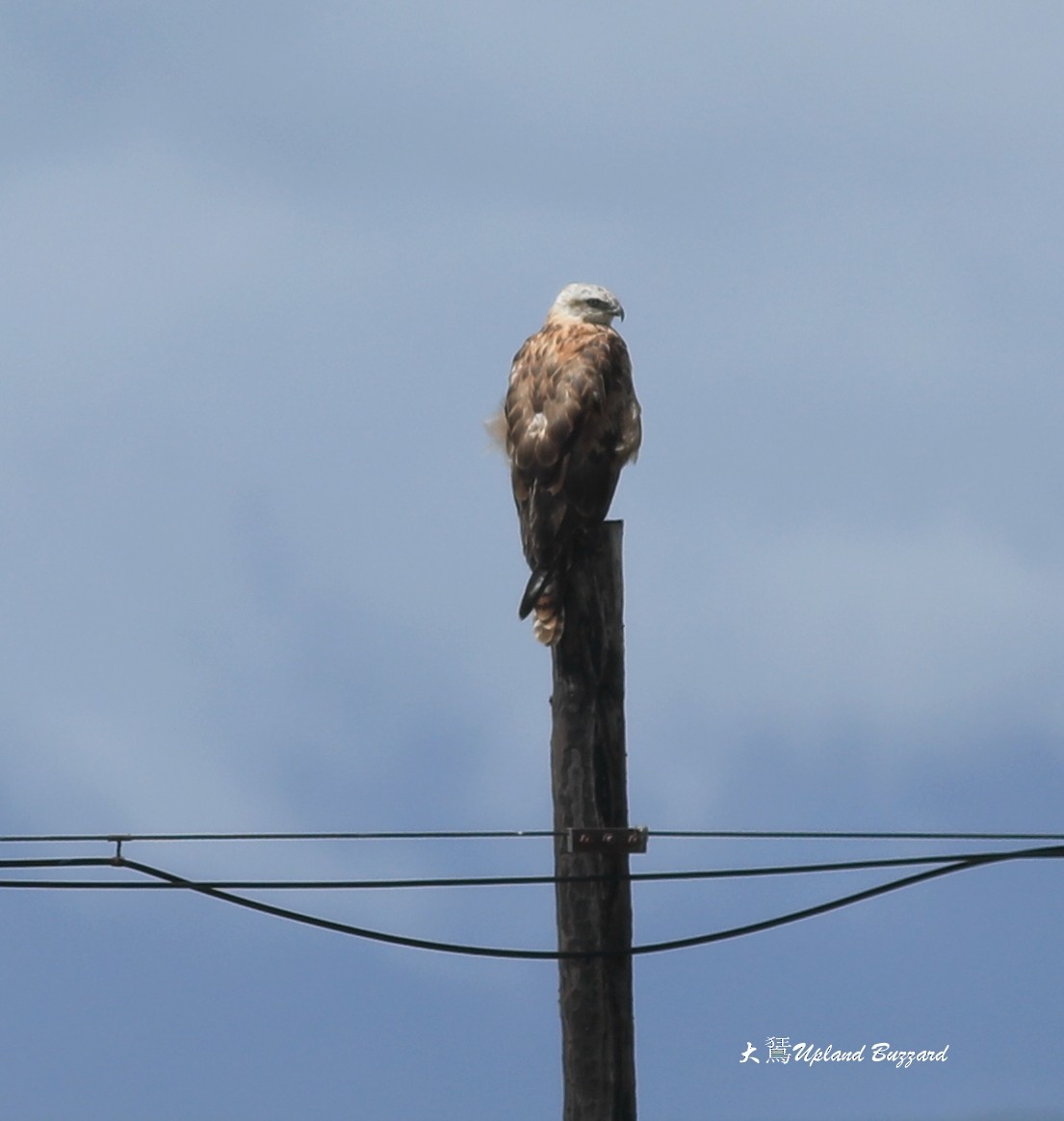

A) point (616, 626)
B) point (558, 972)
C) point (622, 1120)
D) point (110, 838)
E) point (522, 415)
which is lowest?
point (622, 1120)

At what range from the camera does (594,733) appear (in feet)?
23.5

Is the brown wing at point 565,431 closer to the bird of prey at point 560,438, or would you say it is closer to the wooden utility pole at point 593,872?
the bird of prey at point 560,438

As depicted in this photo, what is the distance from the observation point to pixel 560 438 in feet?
29.3

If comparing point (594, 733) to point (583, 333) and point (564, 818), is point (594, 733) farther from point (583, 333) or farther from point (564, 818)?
point (583, 333)

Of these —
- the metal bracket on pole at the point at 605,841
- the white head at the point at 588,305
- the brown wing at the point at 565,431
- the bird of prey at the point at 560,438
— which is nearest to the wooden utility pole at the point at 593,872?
the metal bracket on pole at the point at 605,841

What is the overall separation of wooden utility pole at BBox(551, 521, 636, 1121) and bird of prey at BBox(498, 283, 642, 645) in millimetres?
249

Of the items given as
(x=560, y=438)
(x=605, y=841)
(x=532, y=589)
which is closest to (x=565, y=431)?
(x=560, y=438)

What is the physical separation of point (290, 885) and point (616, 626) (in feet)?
5.54

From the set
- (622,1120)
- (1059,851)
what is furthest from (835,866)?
(622,1120)

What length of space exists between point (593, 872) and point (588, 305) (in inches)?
179

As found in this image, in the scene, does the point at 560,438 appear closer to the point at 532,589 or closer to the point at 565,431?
the point at 565,431

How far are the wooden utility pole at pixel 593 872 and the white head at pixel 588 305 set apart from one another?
365cm

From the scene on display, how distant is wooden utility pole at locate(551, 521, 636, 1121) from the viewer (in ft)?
22.8

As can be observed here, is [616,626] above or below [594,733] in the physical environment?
above
